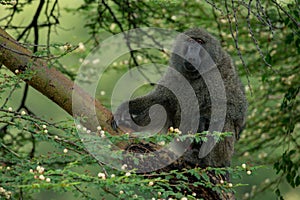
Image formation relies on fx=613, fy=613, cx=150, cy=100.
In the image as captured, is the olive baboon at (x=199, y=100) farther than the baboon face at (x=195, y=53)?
No

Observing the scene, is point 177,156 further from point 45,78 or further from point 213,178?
point 45,78

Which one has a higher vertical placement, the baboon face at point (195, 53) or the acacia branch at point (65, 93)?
the baboon face at point (195, 53)

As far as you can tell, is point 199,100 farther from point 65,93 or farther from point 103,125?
point 65,93

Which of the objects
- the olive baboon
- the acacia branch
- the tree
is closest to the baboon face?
the olive baboon

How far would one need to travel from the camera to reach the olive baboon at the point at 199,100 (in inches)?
192

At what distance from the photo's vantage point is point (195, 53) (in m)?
5.32

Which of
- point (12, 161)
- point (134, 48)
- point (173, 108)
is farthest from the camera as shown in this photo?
point (134, 48)

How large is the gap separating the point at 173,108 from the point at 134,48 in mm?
2189

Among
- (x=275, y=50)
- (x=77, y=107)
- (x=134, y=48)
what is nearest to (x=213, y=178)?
(x=77, y=107)

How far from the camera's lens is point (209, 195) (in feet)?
14.5

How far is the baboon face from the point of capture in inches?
208

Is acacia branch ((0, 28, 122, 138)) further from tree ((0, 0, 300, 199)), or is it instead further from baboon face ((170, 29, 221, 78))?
baboon face ((170, 29, 221, 78))

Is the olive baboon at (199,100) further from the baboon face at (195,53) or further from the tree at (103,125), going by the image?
the tree at (103,125)

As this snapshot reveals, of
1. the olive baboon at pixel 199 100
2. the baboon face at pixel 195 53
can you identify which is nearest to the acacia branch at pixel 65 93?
the olive baboon at pixel 199 100
